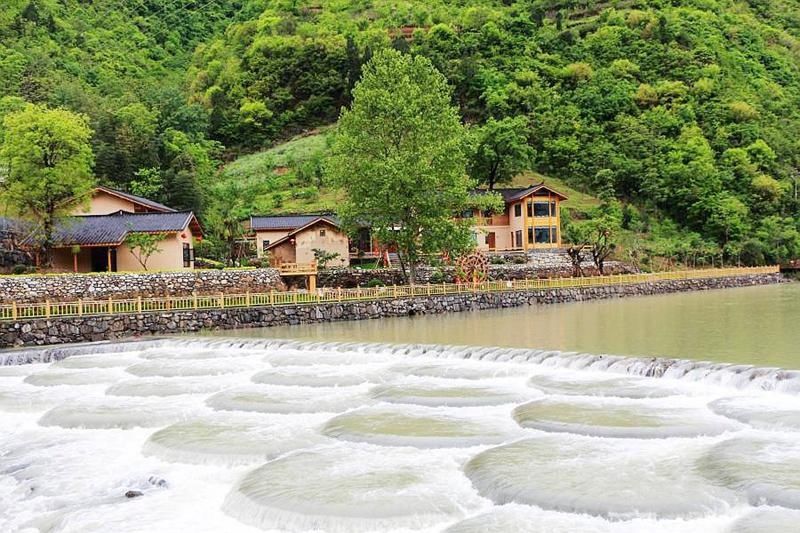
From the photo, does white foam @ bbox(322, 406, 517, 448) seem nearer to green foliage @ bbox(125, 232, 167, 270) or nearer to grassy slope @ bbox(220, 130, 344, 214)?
green foliage @ bbox(125, 232, 167, 270)

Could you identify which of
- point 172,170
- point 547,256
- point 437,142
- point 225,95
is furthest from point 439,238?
point 225,95

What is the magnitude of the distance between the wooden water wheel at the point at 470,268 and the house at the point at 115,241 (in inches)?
657

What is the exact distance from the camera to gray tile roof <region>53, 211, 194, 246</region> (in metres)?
40.9

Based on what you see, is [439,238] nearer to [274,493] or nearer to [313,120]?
[274,493]

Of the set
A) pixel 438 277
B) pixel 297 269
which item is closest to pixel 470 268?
pixel 438 277

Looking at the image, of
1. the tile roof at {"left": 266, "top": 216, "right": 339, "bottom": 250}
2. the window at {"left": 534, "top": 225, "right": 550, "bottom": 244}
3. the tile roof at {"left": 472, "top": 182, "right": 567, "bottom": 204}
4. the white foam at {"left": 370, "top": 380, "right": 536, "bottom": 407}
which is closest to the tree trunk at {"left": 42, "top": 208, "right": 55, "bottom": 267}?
the tile roof at {"left": 266, "top": 216, "right": 339, "bottom": 250}

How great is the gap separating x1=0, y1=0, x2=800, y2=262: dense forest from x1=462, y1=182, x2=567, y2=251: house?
9.98 meters

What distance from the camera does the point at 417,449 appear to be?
12.6 meters

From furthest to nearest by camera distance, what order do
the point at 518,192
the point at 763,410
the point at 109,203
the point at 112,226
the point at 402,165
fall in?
the point at 518,192 < the point at 109,203 < the point at 112,226 < the point at 402,165 < the point at 763,410

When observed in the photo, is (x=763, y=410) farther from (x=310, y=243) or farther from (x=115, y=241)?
(x=310, y=243)

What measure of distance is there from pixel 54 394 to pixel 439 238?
25654 mm

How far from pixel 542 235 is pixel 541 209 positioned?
7.15 ft

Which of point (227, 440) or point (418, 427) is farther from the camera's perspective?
point (418, 427)

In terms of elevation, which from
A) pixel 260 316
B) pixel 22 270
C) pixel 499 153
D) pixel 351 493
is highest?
pixel 499 153
